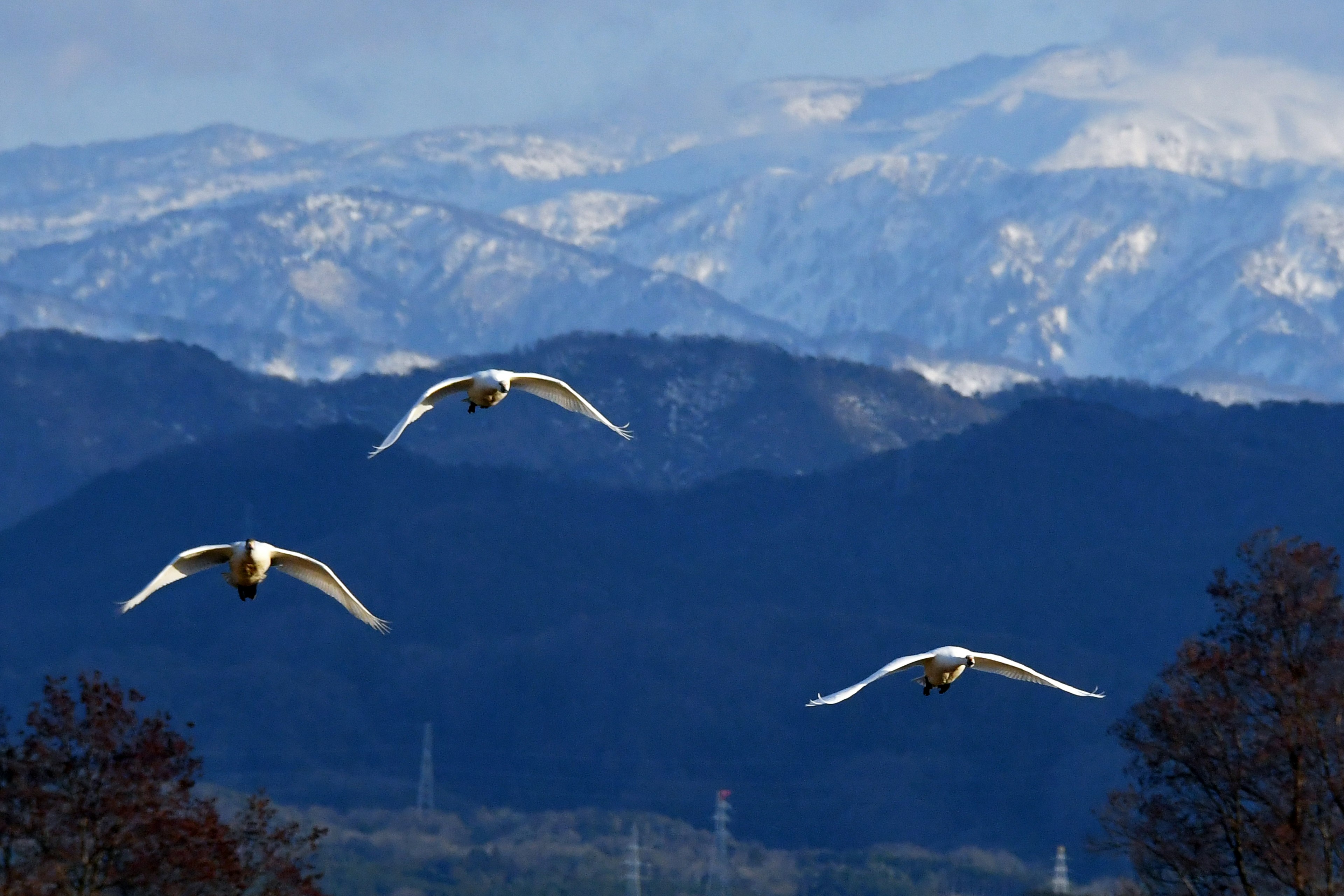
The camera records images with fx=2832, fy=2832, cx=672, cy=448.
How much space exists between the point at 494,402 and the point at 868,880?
6138 inches

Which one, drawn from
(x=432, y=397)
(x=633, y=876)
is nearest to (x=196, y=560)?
(x=432, y=397)

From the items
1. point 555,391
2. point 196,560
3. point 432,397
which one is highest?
point 555,391

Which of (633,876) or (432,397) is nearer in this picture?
(432,397)

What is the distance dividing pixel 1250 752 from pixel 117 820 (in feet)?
84.2

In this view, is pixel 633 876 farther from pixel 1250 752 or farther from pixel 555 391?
pixel 555 391

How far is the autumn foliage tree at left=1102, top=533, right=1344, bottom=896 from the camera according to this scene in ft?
202

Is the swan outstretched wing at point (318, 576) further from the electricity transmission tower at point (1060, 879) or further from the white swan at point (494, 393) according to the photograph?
the electricity transmission tower at point (1060, 879)

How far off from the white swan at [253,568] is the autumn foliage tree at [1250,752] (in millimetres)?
25680

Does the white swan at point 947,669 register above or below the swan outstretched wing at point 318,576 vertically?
below

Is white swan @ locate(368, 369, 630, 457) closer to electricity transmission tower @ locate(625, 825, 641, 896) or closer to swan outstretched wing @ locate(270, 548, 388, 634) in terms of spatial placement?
swan outstretched wing @ locate(270, 548, 388, 634)

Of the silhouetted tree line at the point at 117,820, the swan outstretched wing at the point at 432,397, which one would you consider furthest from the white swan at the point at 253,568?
the silhouetted tree line at the point at 117,820

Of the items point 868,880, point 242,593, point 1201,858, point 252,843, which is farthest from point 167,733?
point 868,880

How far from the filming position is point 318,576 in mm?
42062

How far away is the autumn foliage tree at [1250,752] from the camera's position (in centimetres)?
6162
